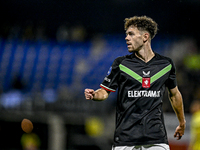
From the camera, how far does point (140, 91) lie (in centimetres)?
348

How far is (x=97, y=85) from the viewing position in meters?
10.9

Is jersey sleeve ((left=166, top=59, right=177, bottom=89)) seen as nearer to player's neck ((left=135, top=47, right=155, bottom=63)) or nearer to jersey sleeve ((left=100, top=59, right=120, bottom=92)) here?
player's neck ((left=135, top=47, right=155, bottom=63))

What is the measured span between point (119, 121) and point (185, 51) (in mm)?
8098

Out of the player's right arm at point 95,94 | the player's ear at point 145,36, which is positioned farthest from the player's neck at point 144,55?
the player's right arm at point 95,94

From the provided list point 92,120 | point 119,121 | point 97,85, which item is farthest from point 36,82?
point 119,121

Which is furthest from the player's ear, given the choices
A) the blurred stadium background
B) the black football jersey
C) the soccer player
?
the blurred stadium background

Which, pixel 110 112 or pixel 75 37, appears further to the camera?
pixel 75 37

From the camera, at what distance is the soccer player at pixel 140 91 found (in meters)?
3.42

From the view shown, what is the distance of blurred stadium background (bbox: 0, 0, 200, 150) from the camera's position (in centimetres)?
897

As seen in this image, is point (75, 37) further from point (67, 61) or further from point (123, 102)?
point (123, 102)

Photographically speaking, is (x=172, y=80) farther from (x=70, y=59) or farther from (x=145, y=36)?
(x=70, y=59)

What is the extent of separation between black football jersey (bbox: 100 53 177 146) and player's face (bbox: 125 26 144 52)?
0.13m

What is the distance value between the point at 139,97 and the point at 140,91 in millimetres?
66

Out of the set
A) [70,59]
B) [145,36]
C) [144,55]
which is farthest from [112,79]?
[70,59]
